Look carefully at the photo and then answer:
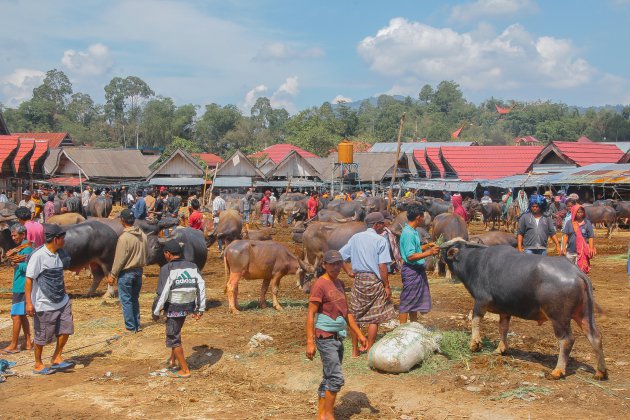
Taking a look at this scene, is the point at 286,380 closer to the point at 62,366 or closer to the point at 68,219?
the point at 62,366

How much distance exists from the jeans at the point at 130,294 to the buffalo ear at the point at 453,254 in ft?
14.3

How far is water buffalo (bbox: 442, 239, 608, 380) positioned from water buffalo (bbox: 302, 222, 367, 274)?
4534 mm

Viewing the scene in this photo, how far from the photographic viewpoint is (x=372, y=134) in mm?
83625

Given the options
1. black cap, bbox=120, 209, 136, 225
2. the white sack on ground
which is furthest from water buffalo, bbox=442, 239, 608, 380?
black cap, bbox=120, 209, 136, 225

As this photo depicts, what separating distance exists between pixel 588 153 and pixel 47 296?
115ft

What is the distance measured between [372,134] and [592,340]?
7731cm

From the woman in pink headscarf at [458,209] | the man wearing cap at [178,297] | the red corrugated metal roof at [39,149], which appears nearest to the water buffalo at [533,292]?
the man wearing cap at [178,297]

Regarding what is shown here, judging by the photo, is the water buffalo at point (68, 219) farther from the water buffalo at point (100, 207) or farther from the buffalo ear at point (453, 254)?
the buffalo ear at point (453, 254)

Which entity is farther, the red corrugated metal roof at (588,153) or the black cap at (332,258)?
the red corrugated metal roof at (588,153)

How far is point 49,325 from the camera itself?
26.0 ft

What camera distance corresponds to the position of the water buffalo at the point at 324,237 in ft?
42.4

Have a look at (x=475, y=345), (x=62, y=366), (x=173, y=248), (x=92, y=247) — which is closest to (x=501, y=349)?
(x=475, y=345)

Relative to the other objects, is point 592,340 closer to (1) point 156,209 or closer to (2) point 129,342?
(2) point 129,342

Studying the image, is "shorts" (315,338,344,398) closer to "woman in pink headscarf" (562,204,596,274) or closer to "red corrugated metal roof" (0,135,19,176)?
"woman in pink headscarf" (562,204,596,274)
